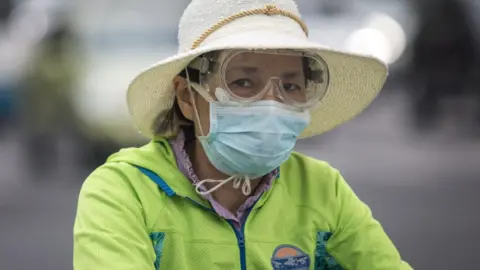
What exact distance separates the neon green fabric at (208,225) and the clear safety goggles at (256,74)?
0.66 ft

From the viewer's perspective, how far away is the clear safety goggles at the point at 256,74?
85.8 inches

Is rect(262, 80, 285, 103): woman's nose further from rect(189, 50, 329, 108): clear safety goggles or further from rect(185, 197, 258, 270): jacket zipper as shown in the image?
rect(185, 197, 258, 270): jacket zipper

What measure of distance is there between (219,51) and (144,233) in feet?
1.45

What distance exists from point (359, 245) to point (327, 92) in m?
0.38

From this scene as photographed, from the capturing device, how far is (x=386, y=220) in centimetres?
717

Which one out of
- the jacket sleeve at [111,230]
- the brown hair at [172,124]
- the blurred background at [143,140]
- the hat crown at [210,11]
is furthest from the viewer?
the blurred background at [143,140]

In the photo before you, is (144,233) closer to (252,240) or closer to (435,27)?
(252,240)

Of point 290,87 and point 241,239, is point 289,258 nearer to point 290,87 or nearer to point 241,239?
point 241,239

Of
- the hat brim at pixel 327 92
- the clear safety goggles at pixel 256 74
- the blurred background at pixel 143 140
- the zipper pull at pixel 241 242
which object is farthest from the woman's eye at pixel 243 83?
the blurred background at pixel 143 140

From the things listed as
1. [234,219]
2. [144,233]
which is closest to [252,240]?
[234,219]

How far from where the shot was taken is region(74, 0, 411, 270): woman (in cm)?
212

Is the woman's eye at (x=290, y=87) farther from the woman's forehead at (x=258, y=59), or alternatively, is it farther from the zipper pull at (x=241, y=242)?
the zipper pull at (x=241, y=242)

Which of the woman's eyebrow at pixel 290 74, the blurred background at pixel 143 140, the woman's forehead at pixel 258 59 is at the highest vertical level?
the woman's forehead at pixel 258 59

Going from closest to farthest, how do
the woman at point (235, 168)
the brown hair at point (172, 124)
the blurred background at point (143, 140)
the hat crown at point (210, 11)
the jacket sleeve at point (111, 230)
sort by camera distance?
the jacket sleeve at point (111, 230) < the woman at point (235, 168) < the hat crown at point (210, 11) < the brown hair at point (172, 124) < the blurred background at point (143, 140)
